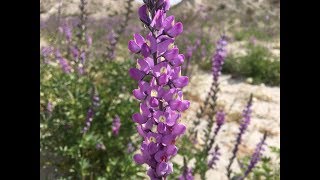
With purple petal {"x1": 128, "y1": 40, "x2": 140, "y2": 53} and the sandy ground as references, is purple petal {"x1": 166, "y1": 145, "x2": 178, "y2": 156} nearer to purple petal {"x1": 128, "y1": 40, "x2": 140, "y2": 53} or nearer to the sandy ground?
purple petal {"x1": 128, "y1": 40, "x2": 140, "y2": 53}

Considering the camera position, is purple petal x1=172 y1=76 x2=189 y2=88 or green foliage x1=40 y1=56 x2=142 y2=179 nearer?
purple petal x1=172 y1=76 x2=189 y2=88

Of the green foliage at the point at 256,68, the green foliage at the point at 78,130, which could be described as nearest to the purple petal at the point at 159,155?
the green foliage at the point at 78,130

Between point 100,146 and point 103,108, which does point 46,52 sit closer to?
point 103,108

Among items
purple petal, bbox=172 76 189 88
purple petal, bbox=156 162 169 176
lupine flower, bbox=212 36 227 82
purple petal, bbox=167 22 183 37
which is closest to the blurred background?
lupine flower, bbox=212 36 227 82

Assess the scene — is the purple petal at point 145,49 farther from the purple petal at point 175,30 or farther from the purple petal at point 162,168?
the purple petal at point 162,168

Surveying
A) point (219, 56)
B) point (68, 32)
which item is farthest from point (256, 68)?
point (219, 56)
